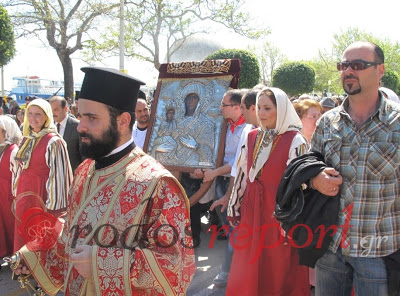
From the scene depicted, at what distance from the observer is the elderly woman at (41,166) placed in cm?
457

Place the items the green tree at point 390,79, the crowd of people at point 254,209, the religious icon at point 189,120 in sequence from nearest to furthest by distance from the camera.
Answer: the crowd of people at point 254,209
the religious icon at point 189,120
the green tree at point 390,79

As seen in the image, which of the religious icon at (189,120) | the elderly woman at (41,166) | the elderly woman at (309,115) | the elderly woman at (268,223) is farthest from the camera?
the elderly woman at (309,115)

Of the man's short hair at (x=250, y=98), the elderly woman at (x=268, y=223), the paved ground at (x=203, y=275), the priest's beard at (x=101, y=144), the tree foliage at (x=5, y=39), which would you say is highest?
the tree foliage at (x=5, y=39)

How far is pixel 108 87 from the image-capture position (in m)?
2.21

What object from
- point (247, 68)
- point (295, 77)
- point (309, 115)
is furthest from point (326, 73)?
point (309, 115)

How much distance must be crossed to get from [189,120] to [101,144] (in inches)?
113

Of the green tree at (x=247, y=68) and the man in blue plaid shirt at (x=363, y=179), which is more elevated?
the green tree at (x=247, y=68)

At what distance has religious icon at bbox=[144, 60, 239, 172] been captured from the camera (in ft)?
15.9

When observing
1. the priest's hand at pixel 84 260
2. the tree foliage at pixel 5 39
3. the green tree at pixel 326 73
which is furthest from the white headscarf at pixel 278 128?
the green tree at pixel 326 73

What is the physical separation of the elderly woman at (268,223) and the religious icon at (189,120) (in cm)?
110

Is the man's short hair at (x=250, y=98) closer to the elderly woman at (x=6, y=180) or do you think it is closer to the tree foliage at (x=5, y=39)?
the elderly woman at (x=6, y=180)

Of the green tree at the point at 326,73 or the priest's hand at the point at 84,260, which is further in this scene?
the green tree at the point at 326,73

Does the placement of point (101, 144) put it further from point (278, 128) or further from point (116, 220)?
point (278, 128)

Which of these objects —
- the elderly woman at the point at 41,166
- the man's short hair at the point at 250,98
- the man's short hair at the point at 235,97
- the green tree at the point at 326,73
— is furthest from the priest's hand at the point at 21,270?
the green tree at the point at 326,73
